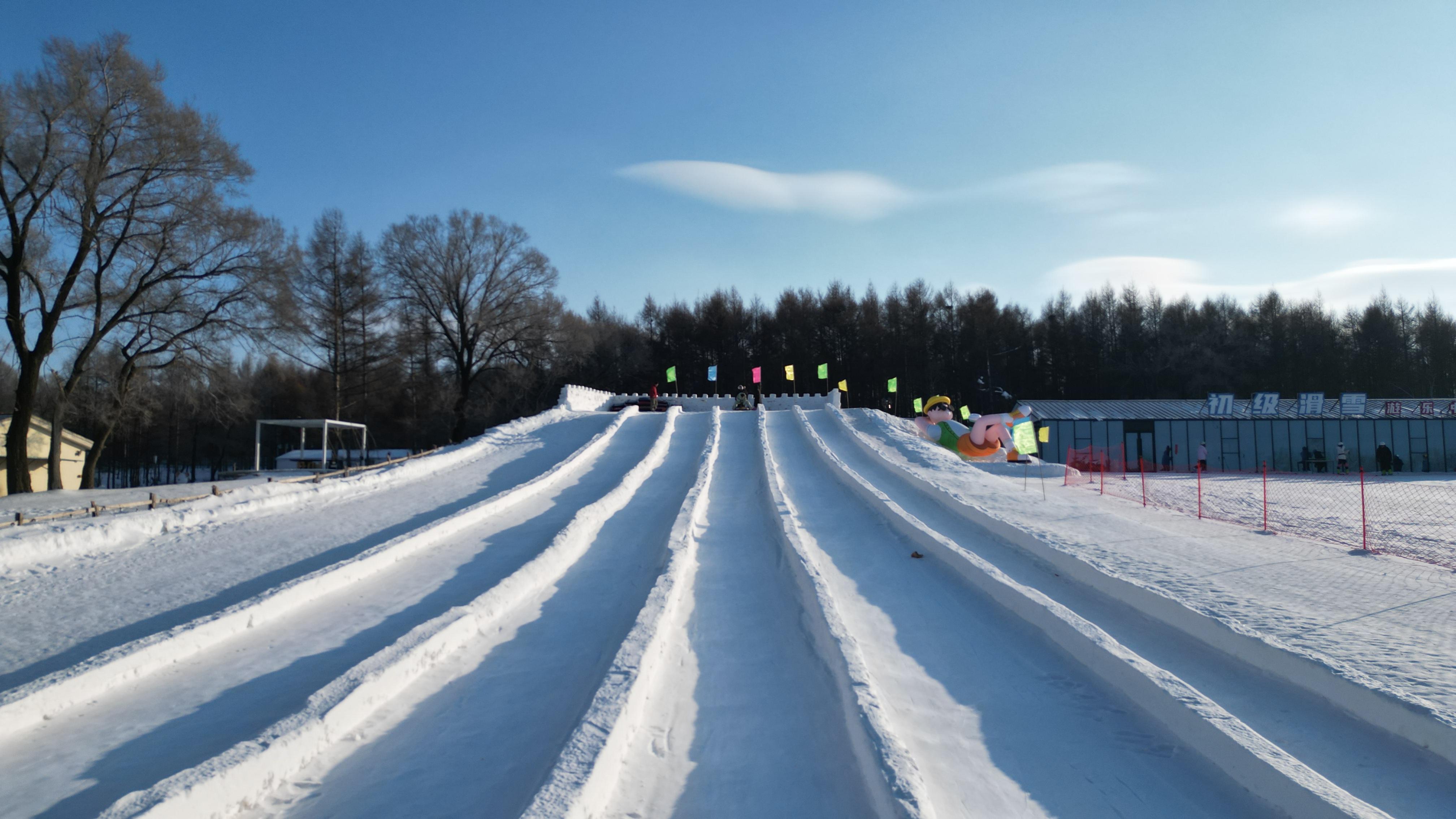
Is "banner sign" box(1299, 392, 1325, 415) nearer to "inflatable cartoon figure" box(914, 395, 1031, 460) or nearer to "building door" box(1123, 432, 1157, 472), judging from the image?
"building door" box(1123, 432, 1157, 472)

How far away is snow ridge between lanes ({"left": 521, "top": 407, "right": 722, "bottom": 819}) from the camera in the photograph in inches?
142

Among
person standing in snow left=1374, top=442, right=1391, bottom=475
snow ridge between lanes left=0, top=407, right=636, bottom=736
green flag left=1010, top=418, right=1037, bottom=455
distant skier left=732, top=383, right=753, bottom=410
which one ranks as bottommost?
person standing in snow left=1374, top=442, right=1391, bottom=475

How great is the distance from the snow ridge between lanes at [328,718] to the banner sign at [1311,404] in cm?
3687

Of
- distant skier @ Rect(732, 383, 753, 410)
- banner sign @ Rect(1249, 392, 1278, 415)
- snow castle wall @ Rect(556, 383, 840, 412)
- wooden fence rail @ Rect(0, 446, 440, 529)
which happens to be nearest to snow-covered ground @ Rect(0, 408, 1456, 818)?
wooden fence rail @ Rect(0, 446, 440, 529)

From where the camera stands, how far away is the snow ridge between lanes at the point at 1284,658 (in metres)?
4.13

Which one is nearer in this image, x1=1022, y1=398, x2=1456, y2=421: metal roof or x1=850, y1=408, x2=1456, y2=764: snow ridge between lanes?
x1=850, y1=408, x2=1456, y2=764: snow ridge between lanes

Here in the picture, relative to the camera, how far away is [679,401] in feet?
120

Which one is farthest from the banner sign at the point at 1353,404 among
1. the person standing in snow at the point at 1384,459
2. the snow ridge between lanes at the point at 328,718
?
the snow ridge between lanes at the point at 328,718

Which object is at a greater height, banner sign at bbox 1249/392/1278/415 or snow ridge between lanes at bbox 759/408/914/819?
banner sign at bbox 1249/392/1278/415

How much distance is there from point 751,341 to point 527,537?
50.4 meters

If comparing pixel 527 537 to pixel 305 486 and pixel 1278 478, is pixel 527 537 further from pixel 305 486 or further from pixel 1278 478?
pixel 1278 478

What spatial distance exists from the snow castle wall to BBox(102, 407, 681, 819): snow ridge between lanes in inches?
779

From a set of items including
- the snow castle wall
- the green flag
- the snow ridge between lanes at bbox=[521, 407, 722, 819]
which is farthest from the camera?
the snow castle wall

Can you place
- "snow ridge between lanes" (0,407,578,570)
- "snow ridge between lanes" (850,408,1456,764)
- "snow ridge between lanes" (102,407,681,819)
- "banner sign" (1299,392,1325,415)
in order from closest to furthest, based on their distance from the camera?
"snow ridge between lanes" (102,407,681,819)
"snow ridge between lanes" (850,408,1456,764)
"snow ridge between lanes" (0,407,578,570)
"banner sign" (1299,392,1325,415)
